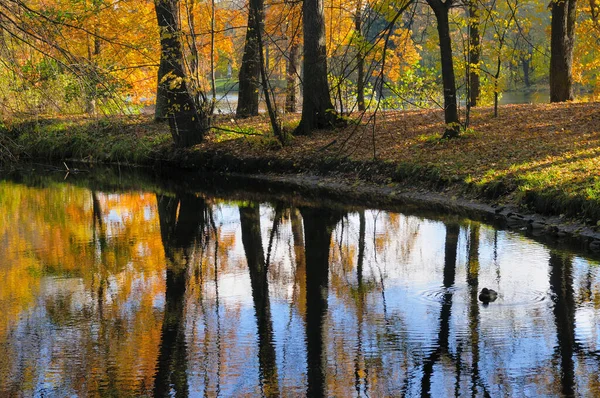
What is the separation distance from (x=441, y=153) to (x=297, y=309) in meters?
8.33

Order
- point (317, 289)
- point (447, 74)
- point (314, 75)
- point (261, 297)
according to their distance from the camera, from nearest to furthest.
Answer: point (261, 297)
point (317, 289)
point (447, 74)
point (314, 75)

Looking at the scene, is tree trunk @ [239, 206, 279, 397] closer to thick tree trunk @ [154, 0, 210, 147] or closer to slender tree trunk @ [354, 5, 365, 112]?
slender tree trunk @ [354, 5, 365, 112]

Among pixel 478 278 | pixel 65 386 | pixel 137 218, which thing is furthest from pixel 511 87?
pixel 65 386

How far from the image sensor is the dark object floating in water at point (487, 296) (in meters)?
7.95

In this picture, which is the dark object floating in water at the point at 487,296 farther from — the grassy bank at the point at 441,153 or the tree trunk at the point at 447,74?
the tree trunk at the point at 447,74

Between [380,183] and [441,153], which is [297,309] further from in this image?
[441,153]

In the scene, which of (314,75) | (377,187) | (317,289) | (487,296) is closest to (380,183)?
(377,187)

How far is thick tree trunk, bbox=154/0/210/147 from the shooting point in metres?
18.8

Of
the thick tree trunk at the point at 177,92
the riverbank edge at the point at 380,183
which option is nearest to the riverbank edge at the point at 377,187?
the riverbank edge at the point at 380,183

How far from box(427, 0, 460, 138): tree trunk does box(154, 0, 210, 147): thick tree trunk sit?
20.2 ft

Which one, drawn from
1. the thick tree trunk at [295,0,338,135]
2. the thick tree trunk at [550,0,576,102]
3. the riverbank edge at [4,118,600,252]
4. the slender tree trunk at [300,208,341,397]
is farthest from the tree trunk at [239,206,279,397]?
the thick tree trunk at [550,0,576,102]

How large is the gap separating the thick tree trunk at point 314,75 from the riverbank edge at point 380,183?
1282 millimetres

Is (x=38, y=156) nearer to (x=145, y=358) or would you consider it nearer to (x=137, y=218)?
(x=137, y=218)

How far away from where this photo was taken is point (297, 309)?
26.3ft
